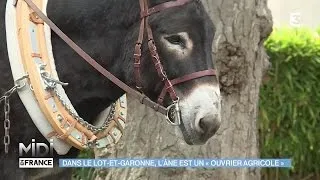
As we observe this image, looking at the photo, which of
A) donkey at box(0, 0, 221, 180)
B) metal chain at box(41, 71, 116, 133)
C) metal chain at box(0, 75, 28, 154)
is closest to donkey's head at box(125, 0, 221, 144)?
donkey at box(0, 0, 221, 180)

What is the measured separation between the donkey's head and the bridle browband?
2 cm

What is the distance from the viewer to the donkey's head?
8.08ft

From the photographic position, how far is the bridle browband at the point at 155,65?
250cm

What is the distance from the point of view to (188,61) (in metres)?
2.49

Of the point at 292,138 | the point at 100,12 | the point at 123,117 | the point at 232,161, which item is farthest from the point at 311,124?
the point at 100,12

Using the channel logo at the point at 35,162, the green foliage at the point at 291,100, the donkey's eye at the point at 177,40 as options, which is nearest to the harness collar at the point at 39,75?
the channel logo at the point at 35,162

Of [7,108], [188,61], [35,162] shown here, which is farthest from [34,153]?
[188,61]

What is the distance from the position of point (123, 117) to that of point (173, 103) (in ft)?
1.53

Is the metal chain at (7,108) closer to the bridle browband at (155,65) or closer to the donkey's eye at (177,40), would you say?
the bridle browband at (155,65)

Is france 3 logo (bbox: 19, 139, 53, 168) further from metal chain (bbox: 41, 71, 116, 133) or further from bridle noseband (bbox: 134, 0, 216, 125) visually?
bridle noseband (bbox: 134, 0, 216, 125)

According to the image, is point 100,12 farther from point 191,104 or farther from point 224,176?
point 224,176

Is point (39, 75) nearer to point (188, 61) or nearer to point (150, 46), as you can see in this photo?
point (150, 46)

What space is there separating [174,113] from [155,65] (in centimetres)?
19

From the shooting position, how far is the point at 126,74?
2.62 metres
